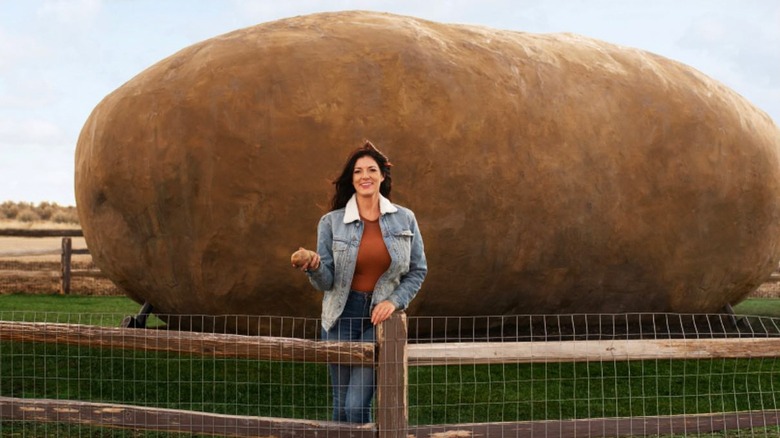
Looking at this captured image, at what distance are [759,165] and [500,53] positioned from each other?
2.90m

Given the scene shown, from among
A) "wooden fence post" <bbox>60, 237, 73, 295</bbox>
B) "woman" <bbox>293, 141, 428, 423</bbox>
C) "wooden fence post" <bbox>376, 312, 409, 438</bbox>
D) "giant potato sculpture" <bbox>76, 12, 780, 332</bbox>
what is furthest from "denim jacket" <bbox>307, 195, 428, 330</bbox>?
"wooden fence post" <bbox>60, 237, 73, 295</bbox>

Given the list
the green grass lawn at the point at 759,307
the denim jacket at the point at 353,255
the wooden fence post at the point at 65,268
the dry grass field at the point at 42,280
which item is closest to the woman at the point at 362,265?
the denim jacket at the point at 353,255

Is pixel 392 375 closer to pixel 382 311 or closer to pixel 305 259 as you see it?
pixel 382 311

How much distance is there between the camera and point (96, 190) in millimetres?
7395

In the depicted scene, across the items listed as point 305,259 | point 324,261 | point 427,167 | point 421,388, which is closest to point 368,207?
point 324,261

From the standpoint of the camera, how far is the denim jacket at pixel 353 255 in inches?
144

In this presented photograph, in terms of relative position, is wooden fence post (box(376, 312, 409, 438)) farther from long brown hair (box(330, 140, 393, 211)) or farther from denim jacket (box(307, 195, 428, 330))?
long brown hair (box(330, 140, 393, 211))

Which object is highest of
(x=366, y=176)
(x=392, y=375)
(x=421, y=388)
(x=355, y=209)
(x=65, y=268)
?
(x=366, y=176)

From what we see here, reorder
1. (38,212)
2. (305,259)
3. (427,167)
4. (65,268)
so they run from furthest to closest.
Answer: (38,212) < (65,268) < (427,167) < (305,259)

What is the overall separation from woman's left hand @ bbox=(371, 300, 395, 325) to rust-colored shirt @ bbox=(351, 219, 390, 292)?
0.11m

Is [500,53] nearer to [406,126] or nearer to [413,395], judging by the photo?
[406,126]

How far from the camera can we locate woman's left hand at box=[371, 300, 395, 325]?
362 cm

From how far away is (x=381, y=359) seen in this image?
144 inches

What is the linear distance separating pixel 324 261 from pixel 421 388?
2.72 meters
